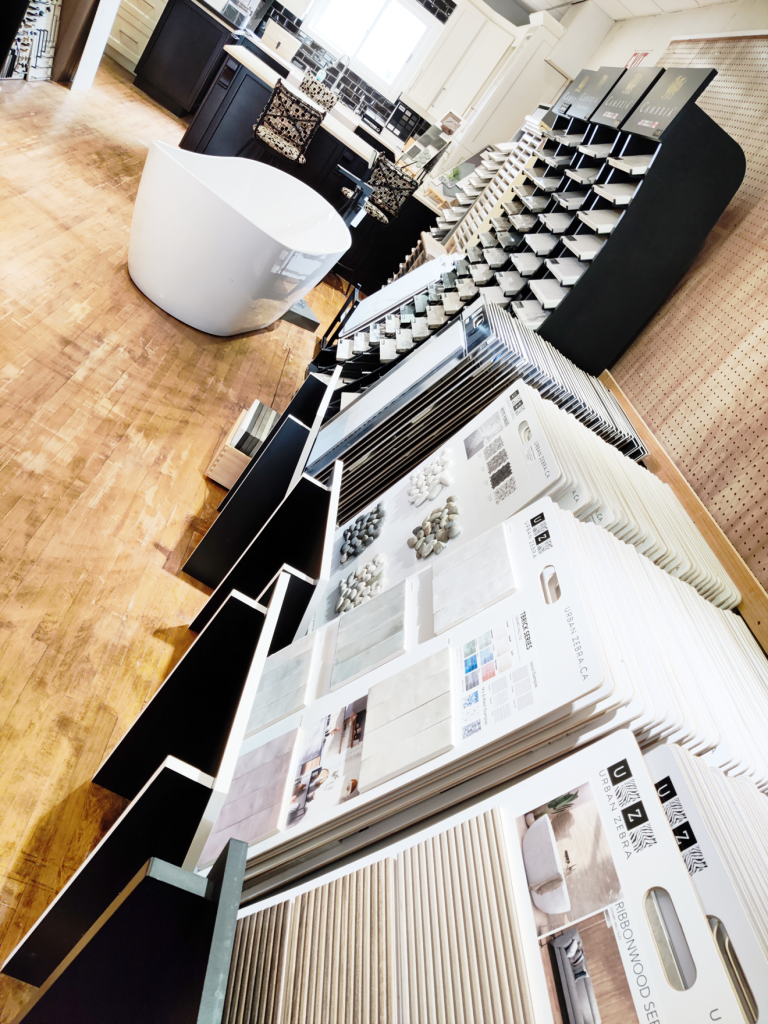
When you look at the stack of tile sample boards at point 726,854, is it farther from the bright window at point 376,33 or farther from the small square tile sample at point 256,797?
the bright window at point 376,33

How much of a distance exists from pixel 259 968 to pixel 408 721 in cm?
37

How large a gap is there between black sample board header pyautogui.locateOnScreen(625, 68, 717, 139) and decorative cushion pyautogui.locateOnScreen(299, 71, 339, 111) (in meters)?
5.65

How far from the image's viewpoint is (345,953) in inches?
29.3

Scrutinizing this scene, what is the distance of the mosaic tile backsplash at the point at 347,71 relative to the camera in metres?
8.62

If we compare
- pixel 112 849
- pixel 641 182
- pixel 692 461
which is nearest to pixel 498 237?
pixel 641 182

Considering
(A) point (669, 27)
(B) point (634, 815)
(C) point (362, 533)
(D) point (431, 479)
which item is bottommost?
(C) point (362, 533)

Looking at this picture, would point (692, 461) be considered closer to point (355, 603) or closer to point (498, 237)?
point (355, 603)

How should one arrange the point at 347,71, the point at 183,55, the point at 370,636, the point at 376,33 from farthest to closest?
the point at 347,71, the point at 376,33, the point at 183,55, the point at 370,636

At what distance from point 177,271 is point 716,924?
376cm

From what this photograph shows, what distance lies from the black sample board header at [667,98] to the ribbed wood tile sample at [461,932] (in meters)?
2.59

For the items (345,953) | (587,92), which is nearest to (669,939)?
(345,953)

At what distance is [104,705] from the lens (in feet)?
6.00

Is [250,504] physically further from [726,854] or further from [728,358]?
[726,854]

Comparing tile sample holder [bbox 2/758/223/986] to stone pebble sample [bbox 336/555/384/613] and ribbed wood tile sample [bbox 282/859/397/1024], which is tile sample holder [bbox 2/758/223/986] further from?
stone pebble sample [bbox 336/555/384/613]
